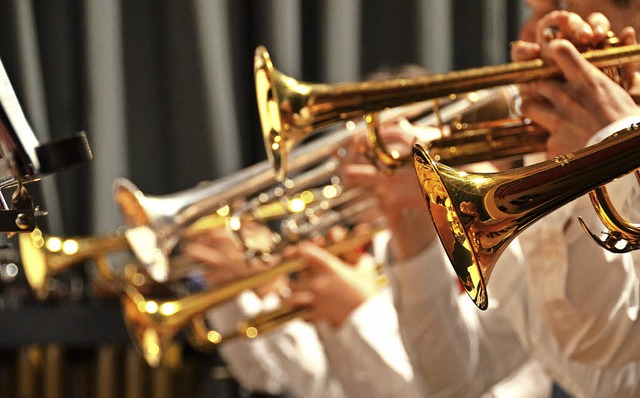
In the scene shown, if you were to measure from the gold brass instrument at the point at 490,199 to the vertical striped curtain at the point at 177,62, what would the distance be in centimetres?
201

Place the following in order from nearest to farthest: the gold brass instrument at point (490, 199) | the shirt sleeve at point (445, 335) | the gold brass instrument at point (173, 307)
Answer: the gold brass instrument at point (490, 199) < the shirt sleeve at point (445, 335) < the gold brass instrument at point (173, 307)

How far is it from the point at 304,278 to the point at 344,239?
117 mm

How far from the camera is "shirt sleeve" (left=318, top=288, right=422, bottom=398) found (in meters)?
2.08

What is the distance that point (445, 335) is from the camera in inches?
68.2

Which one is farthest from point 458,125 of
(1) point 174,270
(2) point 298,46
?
(2) point 298,46

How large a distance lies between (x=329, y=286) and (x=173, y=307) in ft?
1.25

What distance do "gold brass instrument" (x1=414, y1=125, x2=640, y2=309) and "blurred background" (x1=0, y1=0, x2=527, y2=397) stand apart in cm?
199

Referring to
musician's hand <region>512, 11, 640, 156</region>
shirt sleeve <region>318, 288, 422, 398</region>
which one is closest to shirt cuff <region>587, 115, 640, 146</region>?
musician's hand <region>512, 11, 640, 156</region>

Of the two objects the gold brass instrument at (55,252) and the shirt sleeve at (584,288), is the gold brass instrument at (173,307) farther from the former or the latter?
the shirt sleeve at (584,288)

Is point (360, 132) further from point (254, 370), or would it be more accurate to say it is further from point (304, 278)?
point (254, 370)

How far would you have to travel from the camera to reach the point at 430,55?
118 inches

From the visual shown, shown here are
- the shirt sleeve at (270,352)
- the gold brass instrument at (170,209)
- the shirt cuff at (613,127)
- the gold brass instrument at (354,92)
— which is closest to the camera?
the shirt cuff at (613,127)

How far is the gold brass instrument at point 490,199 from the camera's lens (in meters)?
0.95

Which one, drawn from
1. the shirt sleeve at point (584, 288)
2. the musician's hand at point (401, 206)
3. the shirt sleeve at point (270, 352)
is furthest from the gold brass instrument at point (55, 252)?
the shirt sleeve at point (584, 288)
